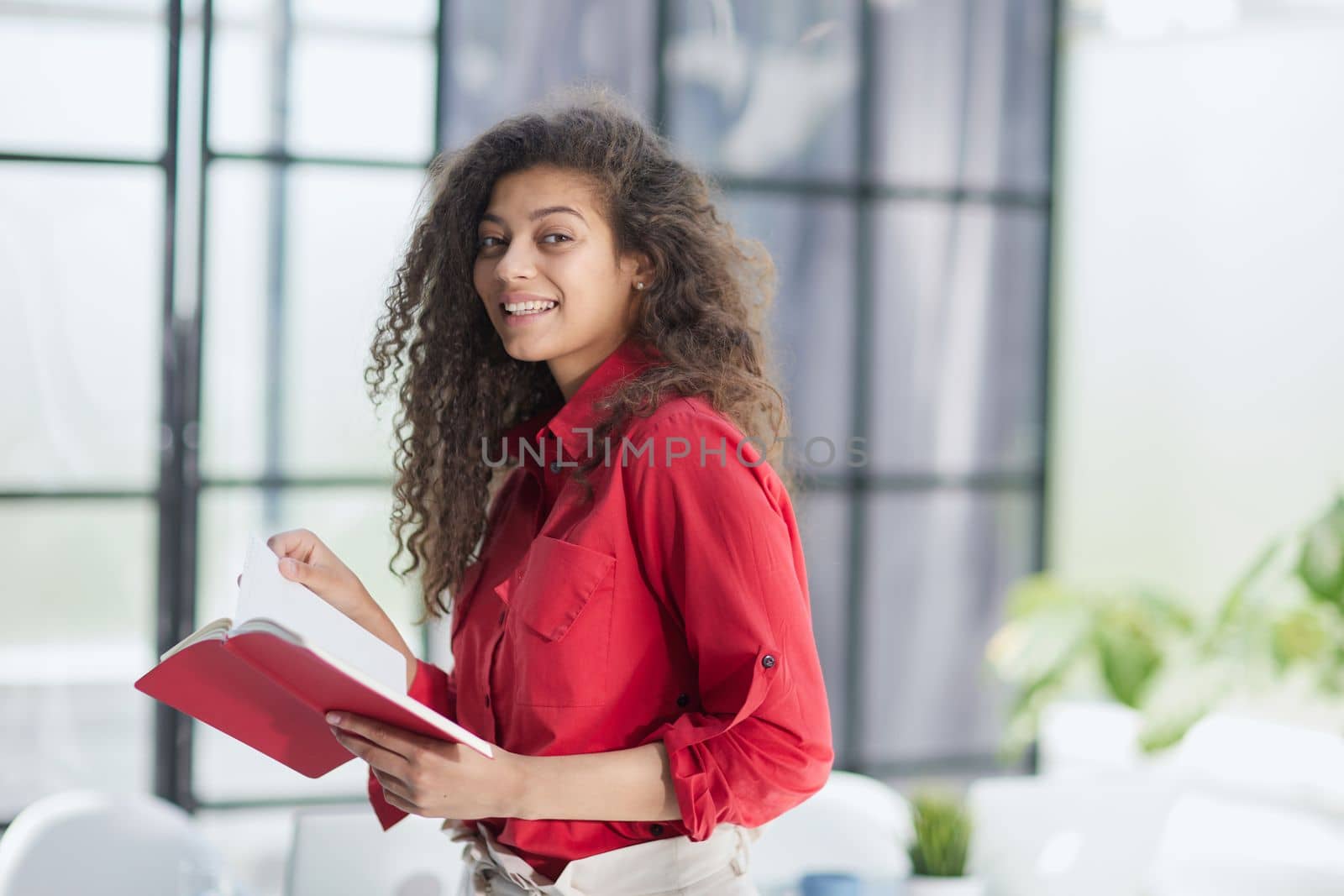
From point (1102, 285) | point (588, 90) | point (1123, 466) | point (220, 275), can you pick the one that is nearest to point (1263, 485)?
point (1123, 466)

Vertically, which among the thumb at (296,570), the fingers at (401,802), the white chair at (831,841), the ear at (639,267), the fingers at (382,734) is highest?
the ear at (639,267)

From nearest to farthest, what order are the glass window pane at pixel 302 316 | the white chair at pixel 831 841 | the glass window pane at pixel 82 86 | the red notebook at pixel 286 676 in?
the red notebook at pixel 286 676
the white chair at pixel 831 841
the glass window pane at pixel 82 86
the glass window pane at pixel 302 316

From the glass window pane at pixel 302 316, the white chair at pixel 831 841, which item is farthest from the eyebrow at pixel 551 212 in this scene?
the glass window pane at pixel 302 316

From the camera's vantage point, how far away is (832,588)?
3.67 m

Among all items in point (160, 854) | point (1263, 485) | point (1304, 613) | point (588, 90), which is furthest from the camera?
point (1263, 485)

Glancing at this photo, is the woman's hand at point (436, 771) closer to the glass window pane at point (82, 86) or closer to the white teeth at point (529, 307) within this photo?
the white teeth at point (529, 307)

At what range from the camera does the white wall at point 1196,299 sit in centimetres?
322

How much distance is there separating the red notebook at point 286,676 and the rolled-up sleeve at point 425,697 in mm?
124

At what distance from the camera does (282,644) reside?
105 cm

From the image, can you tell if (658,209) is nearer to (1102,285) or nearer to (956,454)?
(956,454)

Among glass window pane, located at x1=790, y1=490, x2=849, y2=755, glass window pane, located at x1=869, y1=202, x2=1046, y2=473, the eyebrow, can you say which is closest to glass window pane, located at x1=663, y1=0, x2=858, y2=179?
glass window pane, located at x1=869, y1=202, x2=1046, y2=473

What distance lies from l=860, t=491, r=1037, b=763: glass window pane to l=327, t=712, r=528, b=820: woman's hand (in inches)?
103

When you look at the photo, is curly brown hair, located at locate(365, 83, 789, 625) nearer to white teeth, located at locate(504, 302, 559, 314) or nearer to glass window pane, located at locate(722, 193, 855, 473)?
white teeth, located at locate(504, 302, 559, 314)

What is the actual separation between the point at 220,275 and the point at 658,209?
203cm
